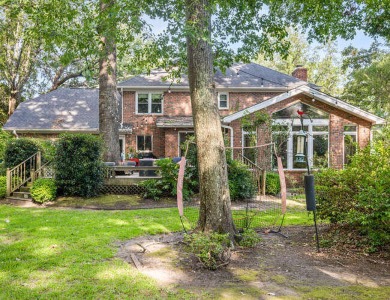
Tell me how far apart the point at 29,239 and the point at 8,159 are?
7.35 meters

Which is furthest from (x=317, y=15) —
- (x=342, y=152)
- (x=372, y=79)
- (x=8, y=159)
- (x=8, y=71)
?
(x=8, y=71)

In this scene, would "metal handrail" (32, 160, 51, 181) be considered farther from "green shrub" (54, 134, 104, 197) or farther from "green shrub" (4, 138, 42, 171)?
"green shrub" (54, 134, 104, 197)

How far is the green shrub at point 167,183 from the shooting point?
1134 cm

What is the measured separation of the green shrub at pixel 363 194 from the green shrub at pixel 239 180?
474 cm

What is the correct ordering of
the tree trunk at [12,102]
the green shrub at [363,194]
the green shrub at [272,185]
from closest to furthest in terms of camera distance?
the green shrub at [363,194] < the green shrub at [272,185] < the tree trunk at [12,102]

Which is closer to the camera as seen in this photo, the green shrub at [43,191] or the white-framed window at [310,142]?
the green shrub at [43,191]

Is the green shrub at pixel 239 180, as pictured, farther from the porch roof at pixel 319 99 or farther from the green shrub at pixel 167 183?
the porch roof at pixel 319 99

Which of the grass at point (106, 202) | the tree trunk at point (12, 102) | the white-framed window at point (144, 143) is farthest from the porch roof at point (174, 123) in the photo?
the tree trunk at point (12, 102)

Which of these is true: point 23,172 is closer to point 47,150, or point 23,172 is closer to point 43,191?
point 47,150

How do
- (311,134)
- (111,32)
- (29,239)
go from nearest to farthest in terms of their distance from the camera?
(29,239) → (111,32) → (311,134)

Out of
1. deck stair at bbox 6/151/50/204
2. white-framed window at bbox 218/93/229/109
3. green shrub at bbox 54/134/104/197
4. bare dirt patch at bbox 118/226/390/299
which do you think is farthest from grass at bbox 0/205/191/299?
white-framed window at bbox 218/93/229/109

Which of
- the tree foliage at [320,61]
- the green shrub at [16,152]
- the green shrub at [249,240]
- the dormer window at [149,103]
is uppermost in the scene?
the tree foliage at [320,61]

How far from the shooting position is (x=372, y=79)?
22125 mm

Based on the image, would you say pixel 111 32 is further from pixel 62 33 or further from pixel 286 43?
pixel 286 43
